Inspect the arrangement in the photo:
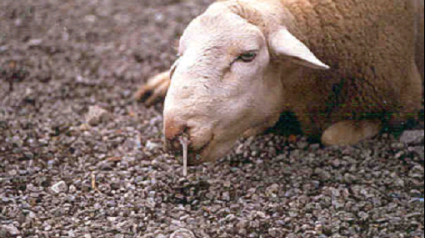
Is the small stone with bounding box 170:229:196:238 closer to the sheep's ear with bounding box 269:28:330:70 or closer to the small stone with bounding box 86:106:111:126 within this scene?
the sheep's ear with bounding box 269:28:330:70

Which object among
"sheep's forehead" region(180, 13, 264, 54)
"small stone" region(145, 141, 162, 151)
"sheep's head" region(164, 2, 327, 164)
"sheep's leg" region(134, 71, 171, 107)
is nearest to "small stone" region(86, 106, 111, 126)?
"sheep's leg" region(134, 71, 171, 107)

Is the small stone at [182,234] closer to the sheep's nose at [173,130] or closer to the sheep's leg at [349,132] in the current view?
the sheep's nose at [173,130]

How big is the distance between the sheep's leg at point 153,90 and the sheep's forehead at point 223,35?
150 cm

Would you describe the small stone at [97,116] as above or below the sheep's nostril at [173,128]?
below

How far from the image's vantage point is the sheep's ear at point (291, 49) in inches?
Answer: 153

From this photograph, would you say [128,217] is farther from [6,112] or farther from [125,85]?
[125,85]

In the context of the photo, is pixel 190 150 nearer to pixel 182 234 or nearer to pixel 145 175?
pixel 182 234

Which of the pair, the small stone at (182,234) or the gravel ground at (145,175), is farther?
the gravel ground at (145,175)

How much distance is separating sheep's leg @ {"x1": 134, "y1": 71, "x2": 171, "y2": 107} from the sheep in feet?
0.07

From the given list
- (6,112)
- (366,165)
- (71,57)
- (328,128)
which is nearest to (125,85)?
(71,57)

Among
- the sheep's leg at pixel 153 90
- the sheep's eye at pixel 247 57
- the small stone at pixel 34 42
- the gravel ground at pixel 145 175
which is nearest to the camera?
the gravel ground at pixel 145 175

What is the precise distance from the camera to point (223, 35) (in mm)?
3904

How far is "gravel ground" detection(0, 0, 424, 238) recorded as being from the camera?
150 inches

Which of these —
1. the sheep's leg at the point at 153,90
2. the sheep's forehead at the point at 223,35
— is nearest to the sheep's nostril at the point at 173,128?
the sheep's forehead at the point at 223,35
